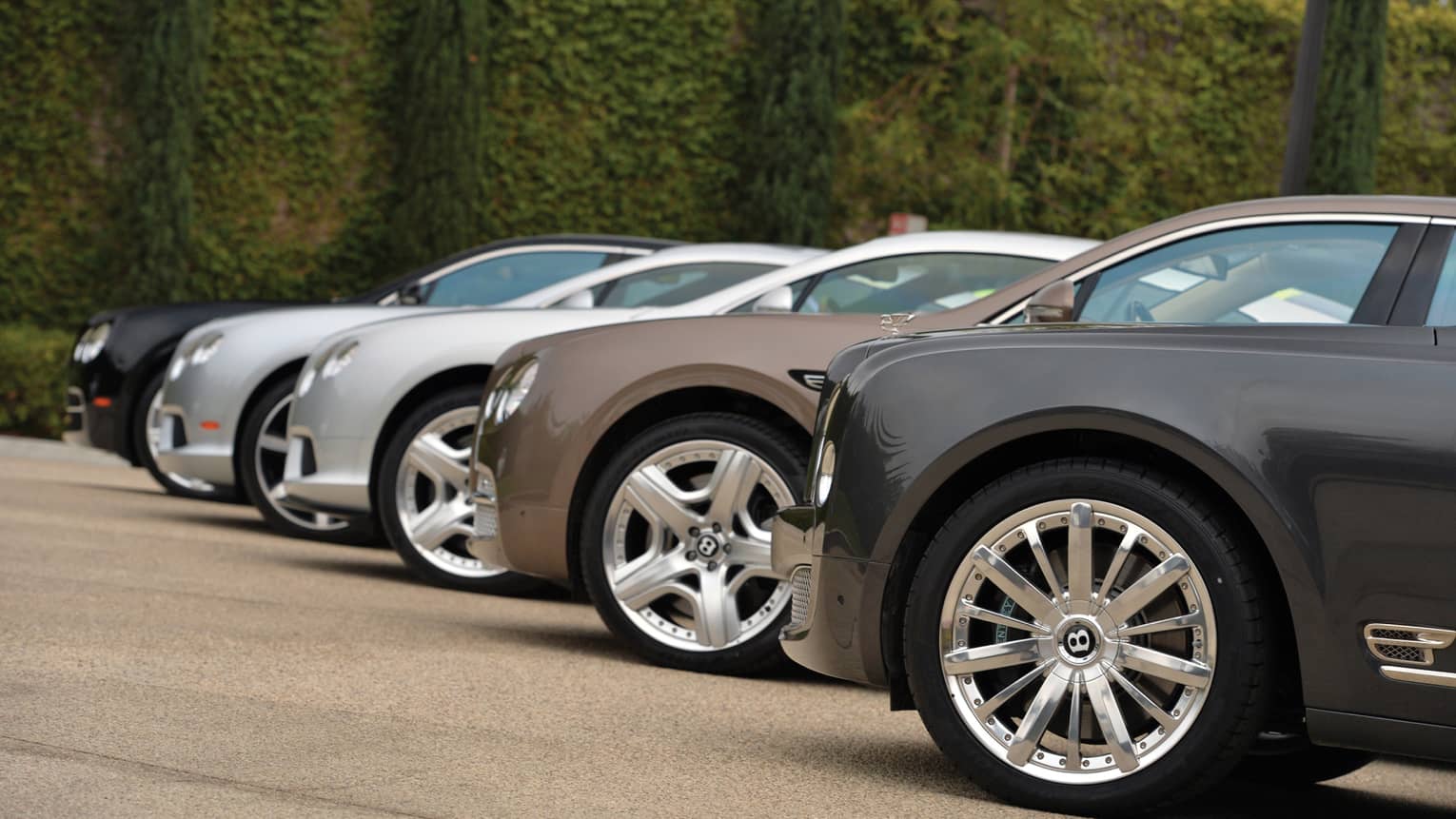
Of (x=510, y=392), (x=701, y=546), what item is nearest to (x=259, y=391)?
(x=510, y=392)

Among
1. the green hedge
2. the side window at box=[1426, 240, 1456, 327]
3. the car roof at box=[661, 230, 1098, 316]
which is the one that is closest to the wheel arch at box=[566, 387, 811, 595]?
the car roof at box=[661, 230, 1098, 316]

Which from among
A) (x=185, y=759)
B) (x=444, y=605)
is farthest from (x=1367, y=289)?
(x=444, y=605)

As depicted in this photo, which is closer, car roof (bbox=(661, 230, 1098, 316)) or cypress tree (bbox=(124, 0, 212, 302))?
car roof (bbox=(661, 230, 1098, 316))

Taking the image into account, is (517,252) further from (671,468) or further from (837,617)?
(837,617)

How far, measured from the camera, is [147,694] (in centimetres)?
530

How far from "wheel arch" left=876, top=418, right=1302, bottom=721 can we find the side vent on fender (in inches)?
7.4

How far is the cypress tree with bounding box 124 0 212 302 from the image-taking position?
1723 centimetres

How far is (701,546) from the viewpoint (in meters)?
6.48

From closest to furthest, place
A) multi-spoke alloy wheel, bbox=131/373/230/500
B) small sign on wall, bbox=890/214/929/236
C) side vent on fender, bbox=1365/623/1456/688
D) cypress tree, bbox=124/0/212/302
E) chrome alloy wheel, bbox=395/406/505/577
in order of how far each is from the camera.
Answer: side vent on fender, bbox=1365/623/1456/688
chrome alloy wheel, bbox=395/406/505/577
multi-spoke alloy wheel, bbox=131/373/230/500
small sign on wall, bbox=890/214/929/236
cypress tree, bbox=124/0/212/302

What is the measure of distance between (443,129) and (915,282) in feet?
36.0

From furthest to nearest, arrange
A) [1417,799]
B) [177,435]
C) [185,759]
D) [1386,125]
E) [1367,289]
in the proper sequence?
[1386,125], [177,435], [1417,799], [1367,289], [185,759]

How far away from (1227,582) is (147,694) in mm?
2933

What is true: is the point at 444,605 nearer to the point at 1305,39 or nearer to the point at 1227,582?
the point at 1227,582

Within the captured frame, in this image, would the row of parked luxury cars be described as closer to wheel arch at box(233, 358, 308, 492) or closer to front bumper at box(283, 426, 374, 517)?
front bumper at box(283, 426, 374, 517)
